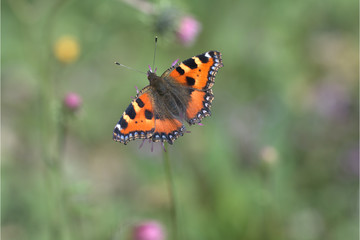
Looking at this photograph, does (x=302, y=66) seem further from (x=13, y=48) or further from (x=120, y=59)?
(x=13, y=48)

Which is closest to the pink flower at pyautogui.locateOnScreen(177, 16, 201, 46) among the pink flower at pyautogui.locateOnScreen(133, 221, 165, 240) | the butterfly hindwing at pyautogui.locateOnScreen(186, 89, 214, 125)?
the butterfly hindwing at pyautogui.locateOnScreen(186, 89, 214, 125)

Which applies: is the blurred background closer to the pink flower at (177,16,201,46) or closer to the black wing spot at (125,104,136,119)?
the pink flower at (177,16,201,46)

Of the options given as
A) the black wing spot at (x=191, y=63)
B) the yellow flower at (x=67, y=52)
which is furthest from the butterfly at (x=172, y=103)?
the yellow flower at (x=67, y=52)

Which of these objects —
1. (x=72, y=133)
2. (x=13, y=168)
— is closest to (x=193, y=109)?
(x=13, y=168)

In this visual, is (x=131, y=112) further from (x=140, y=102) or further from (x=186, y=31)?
(x=186, y=31)

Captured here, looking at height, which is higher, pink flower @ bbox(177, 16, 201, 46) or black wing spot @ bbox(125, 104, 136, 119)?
pink flower @ bbox(177, 16, 201, 46)

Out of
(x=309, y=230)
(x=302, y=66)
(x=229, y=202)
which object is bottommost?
(x=309, y=230)

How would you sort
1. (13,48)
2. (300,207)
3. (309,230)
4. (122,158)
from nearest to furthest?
1. (309,230)
2. (300,207)
3. (122,158)
4. (13,48)
